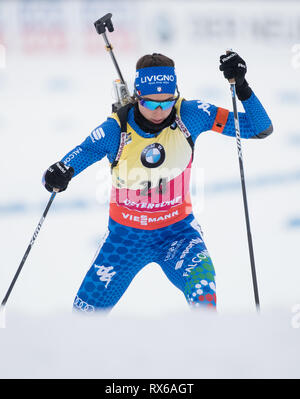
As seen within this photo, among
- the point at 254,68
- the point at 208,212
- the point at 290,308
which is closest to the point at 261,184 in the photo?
the point at 208,212

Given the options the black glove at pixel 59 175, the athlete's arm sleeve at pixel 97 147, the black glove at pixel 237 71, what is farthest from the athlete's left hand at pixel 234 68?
the black glove at pixel 59 175

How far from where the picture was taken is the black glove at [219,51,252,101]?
3.12 metres

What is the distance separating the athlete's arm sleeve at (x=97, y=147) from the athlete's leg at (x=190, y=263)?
0.62 m

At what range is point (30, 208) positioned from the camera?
606 cm

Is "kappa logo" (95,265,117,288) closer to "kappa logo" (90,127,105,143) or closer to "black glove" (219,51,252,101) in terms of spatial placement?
"kappa logo" (90,127,105,143)

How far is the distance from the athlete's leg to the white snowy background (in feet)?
1.47

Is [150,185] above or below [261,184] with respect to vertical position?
below

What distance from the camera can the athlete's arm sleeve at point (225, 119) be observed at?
322 centimetres

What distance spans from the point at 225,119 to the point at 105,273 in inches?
45.2

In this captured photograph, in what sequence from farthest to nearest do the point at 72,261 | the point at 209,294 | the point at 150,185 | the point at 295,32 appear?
the point at 295,32 → the point at 72,261 → the point at 150,185 → the point at 209,294

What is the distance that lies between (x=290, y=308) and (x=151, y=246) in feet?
4.61

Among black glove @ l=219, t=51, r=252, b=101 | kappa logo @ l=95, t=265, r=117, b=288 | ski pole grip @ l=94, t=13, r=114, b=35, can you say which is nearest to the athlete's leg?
kappa logo @ l=95, t=265, r=117, b=288

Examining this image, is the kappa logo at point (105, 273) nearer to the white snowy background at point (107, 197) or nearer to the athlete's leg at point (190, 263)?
the athlete's leg at point (190, 263)
